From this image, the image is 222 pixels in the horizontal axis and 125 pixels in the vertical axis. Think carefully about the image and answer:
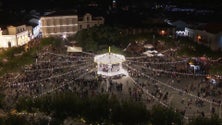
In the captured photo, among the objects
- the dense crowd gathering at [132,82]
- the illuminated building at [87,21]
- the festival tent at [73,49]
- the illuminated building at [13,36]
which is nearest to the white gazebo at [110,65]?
the dense crowd gathering at [132,82]

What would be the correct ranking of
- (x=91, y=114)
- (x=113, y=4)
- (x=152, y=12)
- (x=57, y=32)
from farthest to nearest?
1. (x=113, y=4)
2. (x=152, y=12)
3. (x=57, y=32)
4. (x=91, y=114)

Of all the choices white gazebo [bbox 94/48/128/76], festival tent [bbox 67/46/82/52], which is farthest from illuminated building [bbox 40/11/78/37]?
white gazebo [bbox 94/48/128/76]

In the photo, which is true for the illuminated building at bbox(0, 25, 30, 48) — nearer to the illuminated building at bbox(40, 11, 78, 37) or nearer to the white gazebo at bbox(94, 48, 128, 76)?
the illuminated building at bbox(40, 11, 78, 37)

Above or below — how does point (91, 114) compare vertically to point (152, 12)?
below

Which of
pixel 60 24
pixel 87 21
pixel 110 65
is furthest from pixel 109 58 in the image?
pixel 87 21

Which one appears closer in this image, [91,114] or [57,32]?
[91,114]

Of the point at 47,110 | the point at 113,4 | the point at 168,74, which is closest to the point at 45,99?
the point at 47,110

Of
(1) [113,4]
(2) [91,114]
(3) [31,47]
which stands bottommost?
(2) [91,114]

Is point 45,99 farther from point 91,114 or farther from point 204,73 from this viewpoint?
point 204,73
